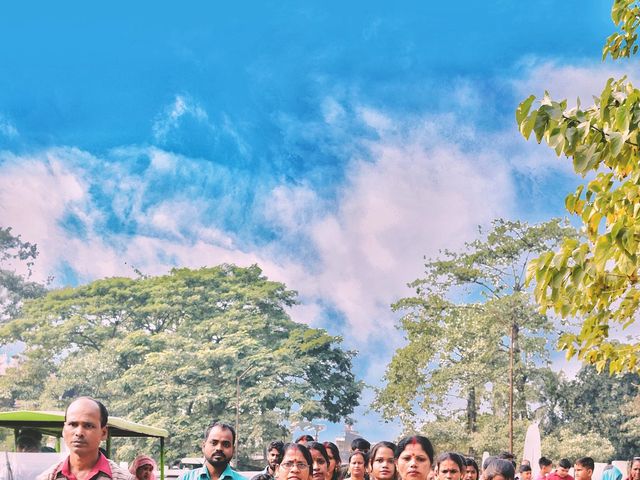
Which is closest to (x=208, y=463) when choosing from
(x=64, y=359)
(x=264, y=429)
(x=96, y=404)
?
(x=96, y=404)

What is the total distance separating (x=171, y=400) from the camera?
174ft

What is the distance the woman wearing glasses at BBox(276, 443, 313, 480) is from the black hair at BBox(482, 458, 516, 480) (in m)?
1.62

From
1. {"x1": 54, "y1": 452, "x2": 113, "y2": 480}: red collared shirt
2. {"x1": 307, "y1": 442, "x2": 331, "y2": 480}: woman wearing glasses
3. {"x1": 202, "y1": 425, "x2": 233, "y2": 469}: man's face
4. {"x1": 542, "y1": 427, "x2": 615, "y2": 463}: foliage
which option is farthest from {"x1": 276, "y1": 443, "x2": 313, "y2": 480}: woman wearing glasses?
{"x1": 542, "y1": 427, "x2": 615, "y2": 463}: foliage

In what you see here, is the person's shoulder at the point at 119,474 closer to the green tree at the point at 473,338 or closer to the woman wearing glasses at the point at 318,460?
the woman wearing glasses at the point at 318,460

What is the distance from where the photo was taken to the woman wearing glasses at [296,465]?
6.11 meters

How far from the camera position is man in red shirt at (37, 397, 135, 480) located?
4520 mm

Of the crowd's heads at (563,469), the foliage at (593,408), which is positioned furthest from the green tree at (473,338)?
the crowd's heads at (563,469)

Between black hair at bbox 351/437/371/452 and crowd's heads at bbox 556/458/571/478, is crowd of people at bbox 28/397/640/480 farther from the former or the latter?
crowd's heads at bbox 556/458/571/478

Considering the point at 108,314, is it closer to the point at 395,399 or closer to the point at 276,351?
the point at 276,351

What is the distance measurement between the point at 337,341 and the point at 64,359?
16.2m

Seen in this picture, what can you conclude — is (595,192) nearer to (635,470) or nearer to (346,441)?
(635,470)

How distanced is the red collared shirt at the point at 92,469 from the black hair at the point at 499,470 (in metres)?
3.45

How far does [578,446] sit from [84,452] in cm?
3910

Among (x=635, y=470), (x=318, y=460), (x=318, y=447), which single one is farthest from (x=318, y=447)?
(x=635, y=470)
